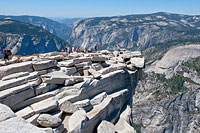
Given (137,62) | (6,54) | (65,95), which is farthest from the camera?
(137,62)

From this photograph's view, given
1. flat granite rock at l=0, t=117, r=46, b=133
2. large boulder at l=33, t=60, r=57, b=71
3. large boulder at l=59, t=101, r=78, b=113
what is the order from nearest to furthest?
flat granite rock at l=0, t=117, r=46, b=133 → large boulder at l=59, t=101, r=78, b=113 → large boulder at l=33, t=60, r=57, b=71

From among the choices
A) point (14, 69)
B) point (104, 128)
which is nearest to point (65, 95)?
point (104, 128)

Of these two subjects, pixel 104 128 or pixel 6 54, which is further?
pixel 6 54

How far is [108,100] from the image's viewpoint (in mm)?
20875

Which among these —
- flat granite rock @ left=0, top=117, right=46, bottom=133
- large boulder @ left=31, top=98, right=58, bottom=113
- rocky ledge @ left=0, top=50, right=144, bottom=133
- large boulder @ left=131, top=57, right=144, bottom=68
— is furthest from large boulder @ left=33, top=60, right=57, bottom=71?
large boulder @ left=131, top=57, right=144, bottom=68

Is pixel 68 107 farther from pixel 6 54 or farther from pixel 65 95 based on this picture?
pixel 6 54

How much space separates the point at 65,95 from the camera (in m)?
18.4

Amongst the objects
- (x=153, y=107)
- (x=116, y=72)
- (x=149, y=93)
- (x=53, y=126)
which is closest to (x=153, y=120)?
(x=153, y=107)

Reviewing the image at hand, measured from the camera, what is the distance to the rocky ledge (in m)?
14.5

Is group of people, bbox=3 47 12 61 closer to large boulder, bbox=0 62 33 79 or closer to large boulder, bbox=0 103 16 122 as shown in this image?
large boulder, bbox=0 62 33 79

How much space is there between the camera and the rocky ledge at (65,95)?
1452 centimetres

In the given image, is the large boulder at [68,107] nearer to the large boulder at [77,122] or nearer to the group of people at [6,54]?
the large boulder at [77,122]

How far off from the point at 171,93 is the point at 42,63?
16515cm

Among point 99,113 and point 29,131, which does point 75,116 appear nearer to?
point 99,113
